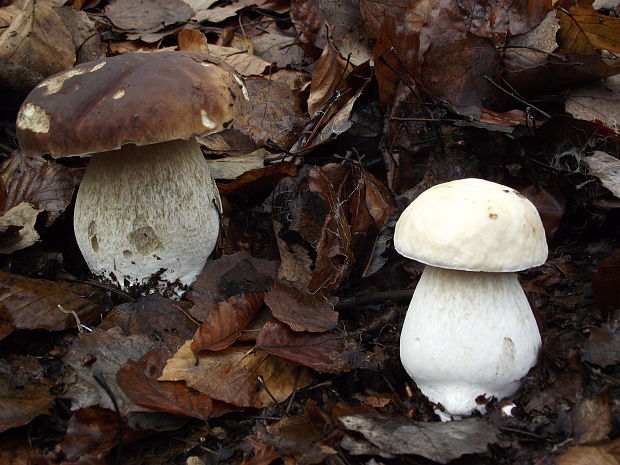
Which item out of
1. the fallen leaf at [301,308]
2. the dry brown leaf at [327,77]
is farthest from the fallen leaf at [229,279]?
the dry brown leaf at [327,77]

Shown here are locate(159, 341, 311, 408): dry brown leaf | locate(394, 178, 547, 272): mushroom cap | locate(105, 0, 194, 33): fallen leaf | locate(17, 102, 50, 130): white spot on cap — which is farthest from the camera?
locate(105, 0, 194, 33): fallen leaf

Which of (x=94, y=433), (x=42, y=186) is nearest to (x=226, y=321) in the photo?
(x=94, y=433)

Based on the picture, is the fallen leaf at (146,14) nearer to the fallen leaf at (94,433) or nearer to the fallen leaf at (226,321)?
the fallen leaf at (226,321)

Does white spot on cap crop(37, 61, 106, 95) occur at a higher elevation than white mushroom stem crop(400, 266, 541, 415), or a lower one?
higher

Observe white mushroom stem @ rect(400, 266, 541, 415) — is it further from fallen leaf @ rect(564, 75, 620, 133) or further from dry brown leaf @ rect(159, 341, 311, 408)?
fallen leaf @ rect(564, 75, 620, 133)

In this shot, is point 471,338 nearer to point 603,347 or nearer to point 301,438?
point 603,347

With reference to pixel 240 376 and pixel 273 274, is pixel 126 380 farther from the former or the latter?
pixel 273 274

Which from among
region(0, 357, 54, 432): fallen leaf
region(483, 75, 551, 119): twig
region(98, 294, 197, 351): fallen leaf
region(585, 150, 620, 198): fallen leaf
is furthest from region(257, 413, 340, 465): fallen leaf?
region(483, 75, 551, 119): twig

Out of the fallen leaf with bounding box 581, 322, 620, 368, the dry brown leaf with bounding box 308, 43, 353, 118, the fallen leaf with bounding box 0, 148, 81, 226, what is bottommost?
the fallen leaf with bounding box 0, 148, 81, 226
